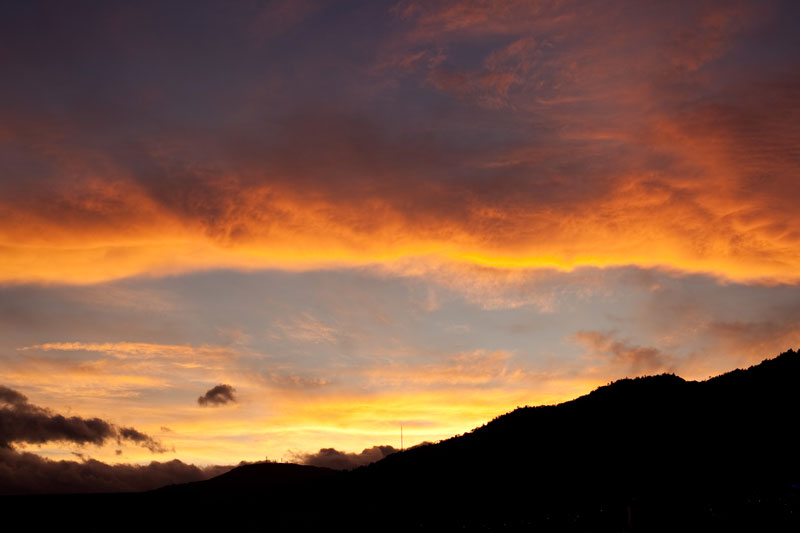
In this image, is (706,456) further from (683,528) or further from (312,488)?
(312,488)

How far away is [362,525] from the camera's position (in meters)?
55.4

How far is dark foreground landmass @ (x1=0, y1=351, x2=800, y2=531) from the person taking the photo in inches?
1457

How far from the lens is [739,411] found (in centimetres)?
5819

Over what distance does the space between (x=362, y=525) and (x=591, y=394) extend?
30232mm

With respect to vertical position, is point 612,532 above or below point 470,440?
below

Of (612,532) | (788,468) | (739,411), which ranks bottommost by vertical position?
(612,532)

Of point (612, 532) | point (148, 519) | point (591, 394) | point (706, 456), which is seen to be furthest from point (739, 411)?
point (148, 519)

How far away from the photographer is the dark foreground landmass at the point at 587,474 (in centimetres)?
3700

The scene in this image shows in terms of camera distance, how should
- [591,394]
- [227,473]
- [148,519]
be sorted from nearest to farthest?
[591,394] → [148,519] → [227,473]

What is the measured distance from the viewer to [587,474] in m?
58.1

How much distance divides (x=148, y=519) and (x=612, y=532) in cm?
6898

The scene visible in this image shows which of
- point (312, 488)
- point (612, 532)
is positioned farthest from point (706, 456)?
point (312, 488)

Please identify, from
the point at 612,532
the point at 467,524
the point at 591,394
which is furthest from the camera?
the point at 591,394

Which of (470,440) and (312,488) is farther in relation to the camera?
(312,488)
